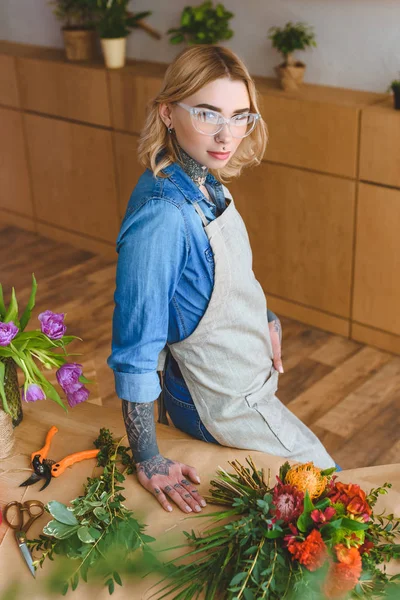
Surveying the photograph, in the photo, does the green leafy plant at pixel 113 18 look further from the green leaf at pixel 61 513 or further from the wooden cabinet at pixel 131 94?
the green leaf at pixel 61 513

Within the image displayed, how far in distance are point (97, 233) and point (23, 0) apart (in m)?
1.58

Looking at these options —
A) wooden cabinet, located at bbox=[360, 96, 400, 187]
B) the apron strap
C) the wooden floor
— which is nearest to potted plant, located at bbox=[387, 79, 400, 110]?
wooden cabinet, located at bbox=[360, 96, 400, 187]

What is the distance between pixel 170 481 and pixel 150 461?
0.19 feet

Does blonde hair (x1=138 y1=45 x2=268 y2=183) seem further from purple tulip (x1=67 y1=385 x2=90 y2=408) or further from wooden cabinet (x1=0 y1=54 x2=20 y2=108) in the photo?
wooden cabinet (x1=0 y1=54 x2=20 y2=108)

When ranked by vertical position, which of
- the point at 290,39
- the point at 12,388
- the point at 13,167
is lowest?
the point at 13,167

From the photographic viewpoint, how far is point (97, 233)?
4.64m

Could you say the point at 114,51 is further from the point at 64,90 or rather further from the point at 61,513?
the point at 61,513

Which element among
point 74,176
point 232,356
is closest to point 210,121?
point 232,356

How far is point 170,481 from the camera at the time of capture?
141cm

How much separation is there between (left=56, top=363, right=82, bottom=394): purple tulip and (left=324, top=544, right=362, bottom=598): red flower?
66cm

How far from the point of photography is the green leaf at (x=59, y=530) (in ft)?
4.13

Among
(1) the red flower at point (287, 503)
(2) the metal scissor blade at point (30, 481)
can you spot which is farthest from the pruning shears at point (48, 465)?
(1) the red flower at point (287, 503)

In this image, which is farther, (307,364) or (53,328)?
(307,364)

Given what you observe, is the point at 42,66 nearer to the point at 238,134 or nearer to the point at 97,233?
the point at 97,233
